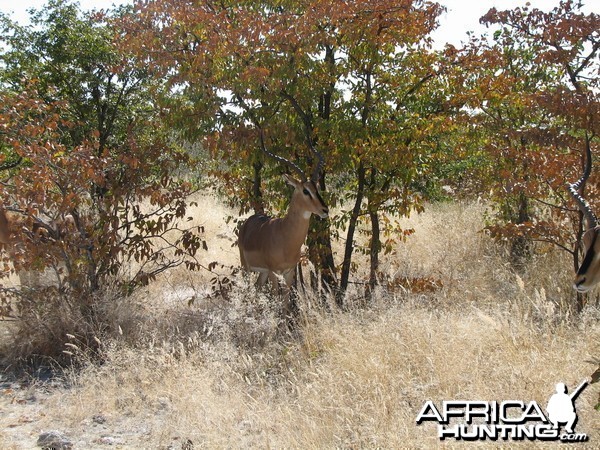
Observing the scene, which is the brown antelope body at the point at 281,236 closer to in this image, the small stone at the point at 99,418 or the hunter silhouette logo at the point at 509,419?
the small stone at the point at 99,418

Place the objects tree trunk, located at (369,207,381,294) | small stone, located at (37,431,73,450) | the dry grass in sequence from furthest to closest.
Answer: tree trunk, located at (369,207,381,294) → small stone, located at (37,431,73,450) → the dry grass

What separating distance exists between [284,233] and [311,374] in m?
2.85

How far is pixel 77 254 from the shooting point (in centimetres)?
741

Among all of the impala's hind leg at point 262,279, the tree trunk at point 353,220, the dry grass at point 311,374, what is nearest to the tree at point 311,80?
the tree trunk at point 353,220

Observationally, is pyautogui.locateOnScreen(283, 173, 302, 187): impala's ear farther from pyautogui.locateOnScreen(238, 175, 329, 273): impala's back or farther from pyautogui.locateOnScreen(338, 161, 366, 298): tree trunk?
pyautogui.locateOnScreen(338, 161, 366, 298): tree trunk

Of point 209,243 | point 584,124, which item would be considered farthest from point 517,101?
point 209,243

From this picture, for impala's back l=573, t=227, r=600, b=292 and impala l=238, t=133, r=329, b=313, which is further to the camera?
impala l=238, t=133, r=329, b=313

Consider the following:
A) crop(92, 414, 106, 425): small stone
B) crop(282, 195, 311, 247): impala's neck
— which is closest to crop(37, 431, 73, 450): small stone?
crop(92, 414, 106, 425): small stone

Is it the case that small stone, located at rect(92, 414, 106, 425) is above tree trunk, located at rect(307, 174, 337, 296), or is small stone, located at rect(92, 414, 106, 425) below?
below

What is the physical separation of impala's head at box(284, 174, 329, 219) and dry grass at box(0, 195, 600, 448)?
114 centimetres

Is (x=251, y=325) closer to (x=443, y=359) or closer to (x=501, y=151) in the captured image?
(x=443, y=359)

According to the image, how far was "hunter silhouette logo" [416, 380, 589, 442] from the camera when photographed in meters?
3.99

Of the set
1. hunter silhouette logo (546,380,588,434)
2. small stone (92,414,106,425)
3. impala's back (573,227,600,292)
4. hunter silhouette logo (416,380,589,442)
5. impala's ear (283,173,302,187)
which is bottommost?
small stone (92,414,106,425)

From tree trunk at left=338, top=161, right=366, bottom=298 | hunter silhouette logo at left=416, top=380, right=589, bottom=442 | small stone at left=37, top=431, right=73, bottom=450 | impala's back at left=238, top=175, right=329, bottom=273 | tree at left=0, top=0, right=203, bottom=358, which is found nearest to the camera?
hunter silhouette logo at left=416, top=380, right=589, bottom=442
